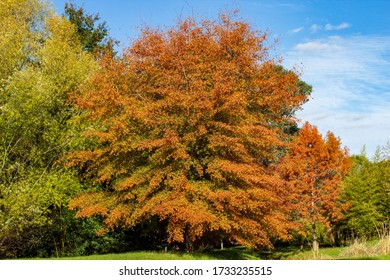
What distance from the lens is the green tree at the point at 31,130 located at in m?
19.6

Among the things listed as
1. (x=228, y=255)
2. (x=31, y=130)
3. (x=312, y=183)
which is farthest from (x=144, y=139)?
(x=312, y=183)

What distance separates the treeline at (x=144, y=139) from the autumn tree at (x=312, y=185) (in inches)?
383

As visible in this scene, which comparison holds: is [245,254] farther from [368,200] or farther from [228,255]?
[368,200]

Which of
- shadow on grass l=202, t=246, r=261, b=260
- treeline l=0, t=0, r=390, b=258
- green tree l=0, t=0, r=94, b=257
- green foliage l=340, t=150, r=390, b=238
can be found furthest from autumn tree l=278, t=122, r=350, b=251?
green tree l=0, t=0, r=94, b=257

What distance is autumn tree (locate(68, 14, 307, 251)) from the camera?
55.3 ft

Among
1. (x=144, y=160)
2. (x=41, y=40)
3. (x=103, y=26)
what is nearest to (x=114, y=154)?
(x=144, y=160)

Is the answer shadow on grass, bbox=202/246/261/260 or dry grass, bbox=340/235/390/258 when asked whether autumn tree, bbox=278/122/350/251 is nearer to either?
shadow on grass, bbox=202/246/261/260

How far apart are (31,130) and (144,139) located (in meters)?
6.04

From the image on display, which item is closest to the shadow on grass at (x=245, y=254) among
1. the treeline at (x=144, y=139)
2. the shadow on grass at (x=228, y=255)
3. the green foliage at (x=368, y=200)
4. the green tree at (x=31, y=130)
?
the shadow on grass at (x=228, y=255)

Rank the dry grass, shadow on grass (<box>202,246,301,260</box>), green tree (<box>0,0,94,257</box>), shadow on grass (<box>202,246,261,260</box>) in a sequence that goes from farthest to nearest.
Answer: shadow on grass (<box>202,246,301,260</box>) → green tree (<box>0,0,94,257</box>) → shadow on grass (<box>202,246,261,260</box>) → the dry grass

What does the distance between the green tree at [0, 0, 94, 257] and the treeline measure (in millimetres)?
71

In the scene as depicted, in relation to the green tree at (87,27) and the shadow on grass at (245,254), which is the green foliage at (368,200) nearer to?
the shadow on grass at (245,254)

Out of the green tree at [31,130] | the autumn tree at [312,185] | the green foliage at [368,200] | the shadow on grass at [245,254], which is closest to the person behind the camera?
the green tree at [31,130]

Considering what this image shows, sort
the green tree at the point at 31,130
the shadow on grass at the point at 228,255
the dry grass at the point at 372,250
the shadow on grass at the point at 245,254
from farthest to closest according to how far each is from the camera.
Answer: the shadow on grass at the point at 245,254 < the green tree at the point at 31,130 < the shadow on grass at the point at 228,255 < the dry grass at the point at 372,250
